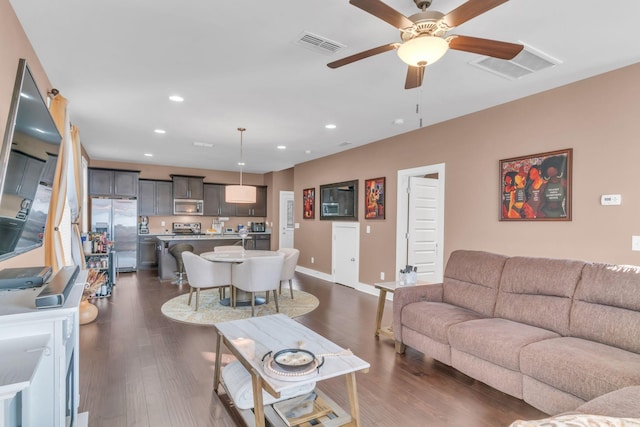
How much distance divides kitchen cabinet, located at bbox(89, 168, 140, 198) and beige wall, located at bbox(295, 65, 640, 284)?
18.6 ft

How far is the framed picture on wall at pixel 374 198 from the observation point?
18.3 ft

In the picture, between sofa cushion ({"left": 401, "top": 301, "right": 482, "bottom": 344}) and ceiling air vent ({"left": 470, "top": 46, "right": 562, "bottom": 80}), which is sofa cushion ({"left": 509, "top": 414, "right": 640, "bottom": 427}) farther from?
ceiling air vent ({"left": 470, "top": 46, "right": 562, "bottom": 80})

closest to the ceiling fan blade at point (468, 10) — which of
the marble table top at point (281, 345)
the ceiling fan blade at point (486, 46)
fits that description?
the ceiling fan blade at point (486, 46)

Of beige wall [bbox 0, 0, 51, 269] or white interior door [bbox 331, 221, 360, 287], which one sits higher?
beige wall [bbox 0, 0, 51, 269]

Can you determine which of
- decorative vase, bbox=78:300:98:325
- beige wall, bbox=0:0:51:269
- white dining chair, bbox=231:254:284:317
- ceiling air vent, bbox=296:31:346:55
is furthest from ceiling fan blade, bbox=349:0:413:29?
decorative vase, bbox=78:300:98:325

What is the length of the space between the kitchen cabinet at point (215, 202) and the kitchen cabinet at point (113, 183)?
1703mm

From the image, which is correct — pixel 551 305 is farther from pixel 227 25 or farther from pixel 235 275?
pixel 235 275

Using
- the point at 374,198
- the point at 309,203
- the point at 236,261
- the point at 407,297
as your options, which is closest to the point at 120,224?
the point at 309,203

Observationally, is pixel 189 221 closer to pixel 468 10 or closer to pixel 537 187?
pixel 537 187

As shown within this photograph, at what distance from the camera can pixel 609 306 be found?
2.28 m

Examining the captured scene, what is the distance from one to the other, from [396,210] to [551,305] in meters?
2.88

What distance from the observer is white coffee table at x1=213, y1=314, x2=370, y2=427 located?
5.80ft

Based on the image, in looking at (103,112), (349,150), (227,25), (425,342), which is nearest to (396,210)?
(349,150)

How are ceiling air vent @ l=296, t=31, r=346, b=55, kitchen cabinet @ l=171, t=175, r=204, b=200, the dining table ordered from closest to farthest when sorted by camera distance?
ceiling air vent @ l=296, t=31, r=346, b=55
the dining table
kitchen cabinet @ l=171, t=175, r=204, b=200
